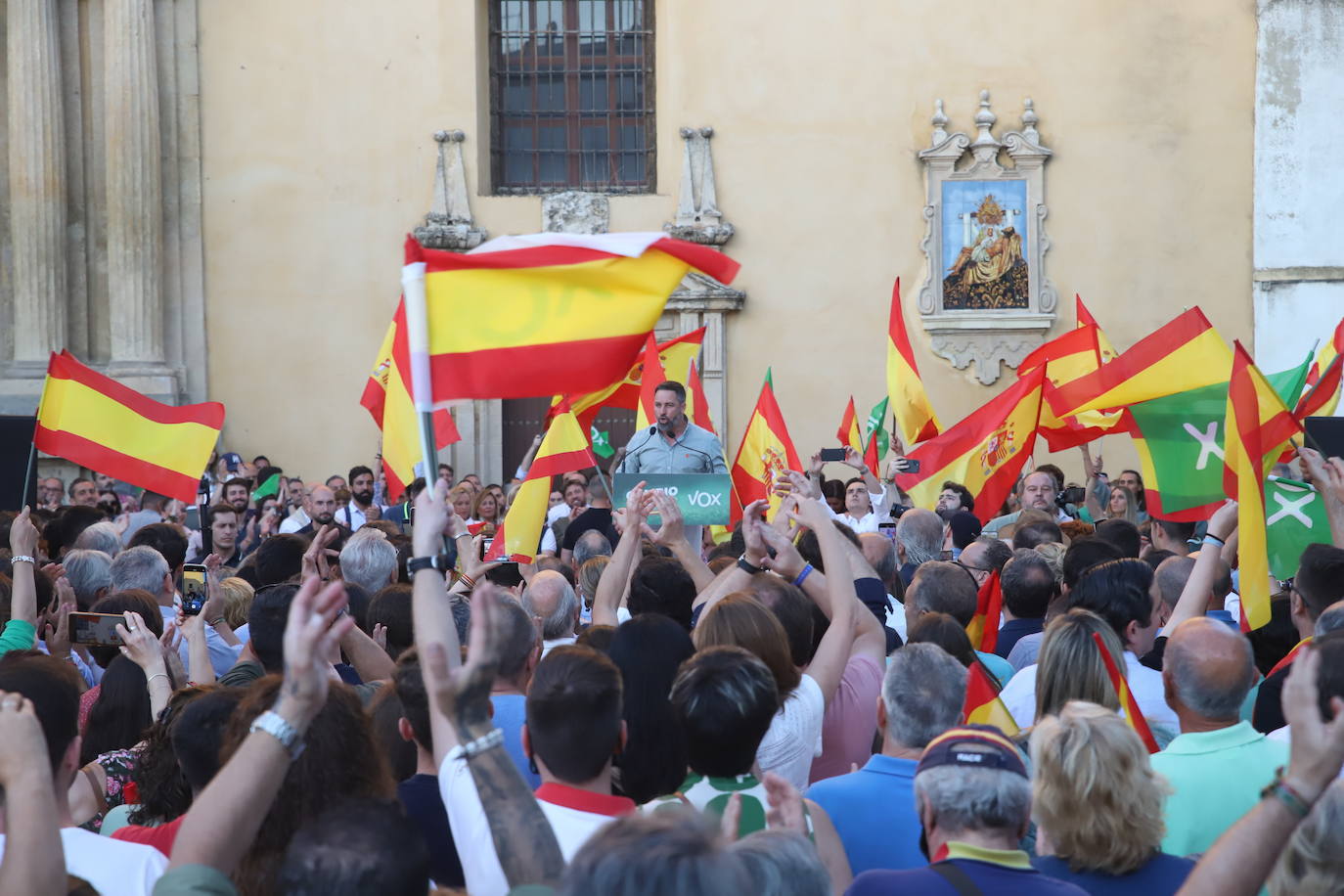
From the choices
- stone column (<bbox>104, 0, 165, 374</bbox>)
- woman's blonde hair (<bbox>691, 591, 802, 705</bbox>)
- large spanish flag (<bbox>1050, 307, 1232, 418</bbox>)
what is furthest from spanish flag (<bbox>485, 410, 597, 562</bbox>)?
stone column (<bbox>104, 0, 165, 374</bbox>)

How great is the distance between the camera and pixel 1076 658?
4.33 m

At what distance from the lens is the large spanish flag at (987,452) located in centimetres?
950

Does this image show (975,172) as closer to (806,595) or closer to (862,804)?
(806,595)

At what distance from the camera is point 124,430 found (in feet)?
30.4

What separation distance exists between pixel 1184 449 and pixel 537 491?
137 inches

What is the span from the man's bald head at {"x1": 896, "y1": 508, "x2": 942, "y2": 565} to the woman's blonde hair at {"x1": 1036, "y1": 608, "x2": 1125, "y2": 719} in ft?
13.0

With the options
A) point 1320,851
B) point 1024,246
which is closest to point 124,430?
point 1320,851

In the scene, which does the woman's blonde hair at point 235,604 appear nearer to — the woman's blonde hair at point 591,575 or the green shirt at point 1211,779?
the woman's blonde hair at point 591,575

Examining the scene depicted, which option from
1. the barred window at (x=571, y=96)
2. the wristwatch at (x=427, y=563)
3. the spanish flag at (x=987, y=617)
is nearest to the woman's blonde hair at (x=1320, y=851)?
the wristwatch at (x=427, y=563)

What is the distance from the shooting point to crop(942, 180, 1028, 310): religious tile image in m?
18.9

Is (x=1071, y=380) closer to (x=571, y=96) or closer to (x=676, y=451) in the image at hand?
(x=676, y=451)

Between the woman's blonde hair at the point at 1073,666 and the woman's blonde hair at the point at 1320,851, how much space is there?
1.38 m

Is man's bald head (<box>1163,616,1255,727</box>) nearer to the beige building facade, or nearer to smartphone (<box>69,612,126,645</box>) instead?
smartphone (<box>69,612,126,645</box>)

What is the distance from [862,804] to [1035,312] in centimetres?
1568
